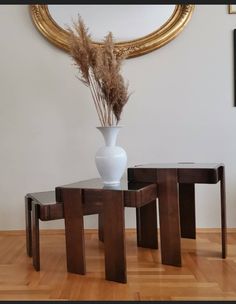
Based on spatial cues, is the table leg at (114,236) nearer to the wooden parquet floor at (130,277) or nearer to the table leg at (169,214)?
the wooden parquet floor at (130,277)

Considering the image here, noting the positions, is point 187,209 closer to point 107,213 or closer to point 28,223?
point 107,213

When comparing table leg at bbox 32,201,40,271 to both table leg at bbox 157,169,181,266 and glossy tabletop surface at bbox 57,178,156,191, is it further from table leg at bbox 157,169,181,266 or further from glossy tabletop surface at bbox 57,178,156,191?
table leg at bbox 157,169,181,266

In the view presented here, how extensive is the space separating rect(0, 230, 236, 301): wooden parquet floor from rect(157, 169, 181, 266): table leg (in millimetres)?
67

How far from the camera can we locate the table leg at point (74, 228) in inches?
64.3

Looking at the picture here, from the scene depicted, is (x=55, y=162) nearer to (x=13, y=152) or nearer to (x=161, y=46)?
(x=13, y=152)

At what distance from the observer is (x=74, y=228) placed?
5.42ft

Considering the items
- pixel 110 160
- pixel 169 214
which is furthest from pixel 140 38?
pixel 169 214

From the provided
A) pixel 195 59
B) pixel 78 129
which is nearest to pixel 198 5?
pixel 195 59

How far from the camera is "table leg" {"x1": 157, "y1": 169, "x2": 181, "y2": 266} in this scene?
1720 millimetres

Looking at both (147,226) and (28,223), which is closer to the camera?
(28,223)

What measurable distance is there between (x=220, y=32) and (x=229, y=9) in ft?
0.53

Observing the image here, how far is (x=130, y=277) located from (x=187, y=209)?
786mm

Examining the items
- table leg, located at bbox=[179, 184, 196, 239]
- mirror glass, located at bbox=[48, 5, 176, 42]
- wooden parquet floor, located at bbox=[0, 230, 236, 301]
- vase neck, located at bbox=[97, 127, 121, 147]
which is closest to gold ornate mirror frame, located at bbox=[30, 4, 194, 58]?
mirror glass, located at bbox=[48, 5, 176, 42]

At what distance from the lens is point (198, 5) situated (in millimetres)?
2346
